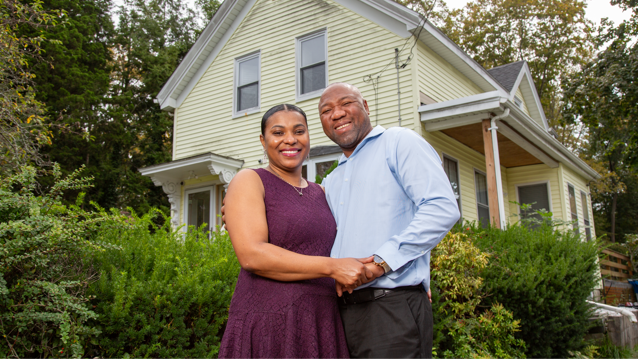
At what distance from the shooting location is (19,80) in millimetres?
7973

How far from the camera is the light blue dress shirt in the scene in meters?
1.95

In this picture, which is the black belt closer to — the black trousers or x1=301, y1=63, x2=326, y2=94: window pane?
the black trousers

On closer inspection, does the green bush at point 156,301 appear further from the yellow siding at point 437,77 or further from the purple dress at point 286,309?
the yellow siding at point 437,77

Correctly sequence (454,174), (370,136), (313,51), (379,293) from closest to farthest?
1. (379,293)
2. (370,136)
3. (454,174)
4. (313,51)

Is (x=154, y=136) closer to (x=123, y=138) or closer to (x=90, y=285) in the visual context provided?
(x=123, y=138)

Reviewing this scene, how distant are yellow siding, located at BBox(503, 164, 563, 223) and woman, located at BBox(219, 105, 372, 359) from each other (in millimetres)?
12230

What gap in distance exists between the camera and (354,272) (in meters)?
1.85

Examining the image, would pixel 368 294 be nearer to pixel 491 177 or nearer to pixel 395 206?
pixel 395 206

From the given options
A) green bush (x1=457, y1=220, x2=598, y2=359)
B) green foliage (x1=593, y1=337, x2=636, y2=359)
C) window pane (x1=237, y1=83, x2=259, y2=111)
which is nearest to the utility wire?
window pane (x1=237, y1=83, x2=259, y2=111)

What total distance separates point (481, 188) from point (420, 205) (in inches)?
455

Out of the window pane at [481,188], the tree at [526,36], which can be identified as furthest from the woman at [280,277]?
the tree at [526,36]

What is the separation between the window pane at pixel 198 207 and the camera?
12906mm

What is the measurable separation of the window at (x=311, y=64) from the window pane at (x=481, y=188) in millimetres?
5122

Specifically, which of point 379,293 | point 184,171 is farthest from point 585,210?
point 379,293
